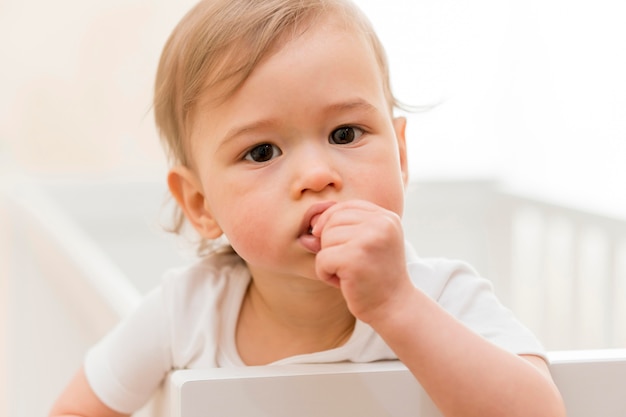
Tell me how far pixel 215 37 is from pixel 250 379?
29cm

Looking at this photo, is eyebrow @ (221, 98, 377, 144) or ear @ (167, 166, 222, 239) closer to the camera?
eyebrow @ (221, 98, 377, 144)

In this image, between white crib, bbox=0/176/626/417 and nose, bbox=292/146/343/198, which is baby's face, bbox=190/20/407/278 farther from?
white crib, bbox=0/176/626/417

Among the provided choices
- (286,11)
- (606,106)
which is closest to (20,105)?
(606,106)

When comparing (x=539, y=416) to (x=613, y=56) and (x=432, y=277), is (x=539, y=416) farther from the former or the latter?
(x=613, y=56)

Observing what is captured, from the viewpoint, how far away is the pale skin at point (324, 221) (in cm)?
67

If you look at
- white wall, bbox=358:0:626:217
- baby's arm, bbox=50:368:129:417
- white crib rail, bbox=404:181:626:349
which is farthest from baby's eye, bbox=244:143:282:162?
white wall, bbox=358:0:626:217

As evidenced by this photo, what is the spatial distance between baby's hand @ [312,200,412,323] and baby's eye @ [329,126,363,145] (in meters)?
0.11

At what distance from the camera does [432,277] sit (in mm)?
867

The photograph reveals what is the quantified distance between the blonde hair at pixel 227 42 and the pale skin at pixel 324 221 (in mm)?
12

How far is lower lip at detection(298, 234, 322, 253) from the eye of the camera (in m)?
0.74

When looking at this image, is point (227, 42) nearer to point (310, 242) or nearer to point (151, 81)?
point (310, 242)

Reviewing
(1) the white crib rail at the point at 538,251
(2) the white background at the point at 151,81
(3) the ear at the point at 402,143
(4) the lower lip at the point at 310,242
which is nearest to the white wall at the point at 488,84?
(2) the white background at the point at 151,81

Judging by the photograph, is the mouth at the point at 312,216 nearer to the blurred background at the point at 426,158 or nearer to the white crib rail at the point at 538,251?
the blurred background at the point at 426,158

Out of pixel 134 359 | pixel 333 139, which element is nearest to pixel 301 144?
pixel 333 139
